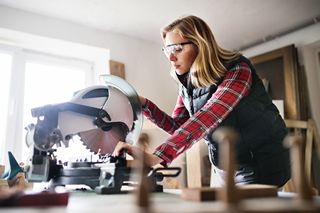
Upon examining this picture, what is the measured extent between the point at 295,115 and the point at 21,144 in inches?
99.6

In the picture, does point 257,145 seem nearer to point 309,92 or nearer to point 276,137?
point 276,137

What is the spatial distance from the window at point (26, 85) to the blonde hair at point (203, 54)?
5.23ft

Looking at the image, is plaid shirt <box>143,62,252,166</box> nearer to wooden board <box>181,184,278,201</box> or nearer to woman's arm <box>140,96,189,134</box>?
wooden board <box>181,184,278,201</box>

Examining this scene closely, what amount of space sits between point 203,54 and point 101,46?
6.79ft

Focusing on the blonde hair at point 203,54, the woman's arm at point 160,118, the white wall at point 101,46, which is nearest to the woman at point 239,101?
the blonde hair at point 203,54

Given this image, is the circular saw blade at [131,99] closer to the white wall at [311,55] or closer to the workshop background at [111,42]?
the workshop background at [111,42]

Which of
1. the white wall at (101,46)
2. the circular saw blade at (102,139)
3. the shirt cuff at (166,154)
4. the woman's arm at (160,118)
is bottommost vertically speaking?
the shirt cuff at (166,154)

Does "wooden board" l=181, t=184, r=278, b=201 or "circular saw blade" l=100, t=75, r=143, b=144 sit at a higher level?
"circular saw blade" l=100, t=75, r=143, b=144

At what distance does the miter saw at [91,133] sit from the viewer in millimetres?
866

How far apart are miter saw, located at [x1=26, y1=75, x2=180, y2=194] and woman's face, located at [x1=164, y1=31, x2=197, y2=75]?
220mm

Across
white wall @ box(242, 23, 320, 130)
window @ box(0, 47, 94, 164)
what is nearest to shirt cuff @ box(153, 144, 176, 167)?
window @ box(0, 47, 94, 164)

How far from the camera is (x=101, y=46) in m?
2.97

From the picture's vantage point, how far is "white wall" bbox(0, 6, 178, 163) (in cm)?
258

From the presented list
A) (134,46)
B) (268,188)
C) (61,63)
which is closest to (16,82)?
(61,63)
